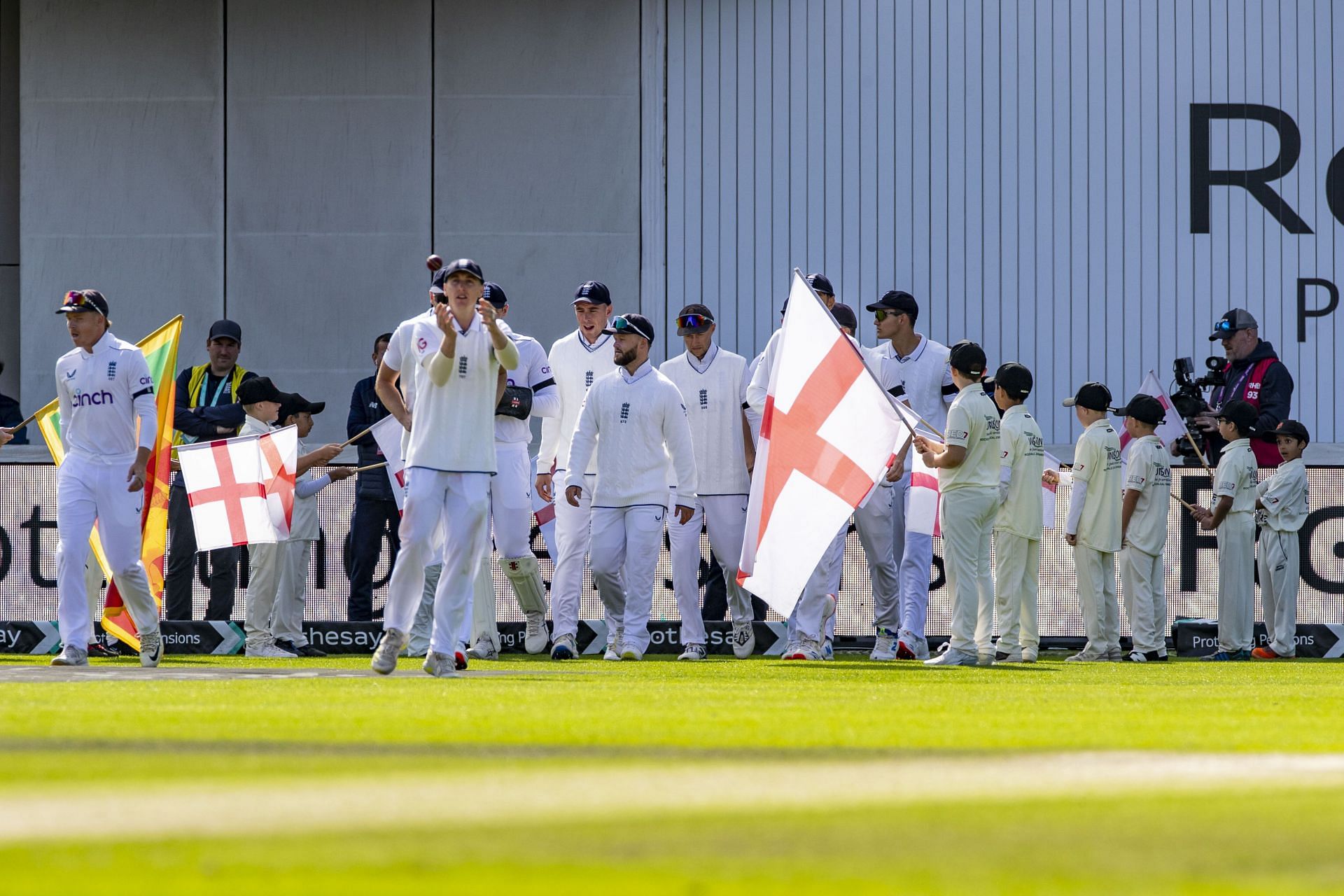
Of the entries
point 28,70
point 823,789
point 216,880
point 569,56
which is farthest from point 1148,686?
point 28,70

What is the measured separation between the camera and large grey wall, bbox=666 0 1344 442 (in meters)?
18.8

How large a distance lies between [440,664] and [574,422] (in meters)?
3.74

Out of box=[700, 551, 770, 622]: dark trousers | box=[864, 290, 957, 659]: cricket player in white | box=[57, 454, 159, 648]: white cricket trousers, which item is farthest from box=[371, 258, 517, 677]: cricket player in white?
box=[700, 551, 770, 622]: dark trousers

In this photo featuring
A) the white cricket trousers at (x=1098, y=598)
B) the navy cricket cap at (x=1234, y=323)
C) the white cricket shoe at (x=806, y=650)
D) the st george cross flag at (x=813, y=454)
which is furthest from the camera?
the navy cricket cap at (x=1234, y=323)

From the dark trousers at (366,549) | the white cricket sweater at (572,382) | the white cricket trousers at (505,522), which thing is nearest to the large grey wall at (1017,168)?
the white cricket sweater at (572,382)

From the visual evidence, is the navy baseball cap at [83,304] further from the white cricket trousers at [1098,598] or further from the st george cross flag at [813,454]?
the white cricket trousers at [1098,598]

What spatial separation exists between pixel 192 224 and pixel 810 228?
243 inches

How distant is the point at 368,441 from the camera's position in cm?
1317

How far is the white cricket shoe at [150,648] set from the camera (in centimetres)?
1012

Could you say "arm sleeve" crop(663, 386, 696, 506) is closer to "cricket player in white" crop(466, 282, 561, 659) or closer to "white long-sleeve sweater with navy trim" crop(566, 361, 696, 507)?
"white long-sleeve sweater with navy trim" crop(566, 361, 696, 507)

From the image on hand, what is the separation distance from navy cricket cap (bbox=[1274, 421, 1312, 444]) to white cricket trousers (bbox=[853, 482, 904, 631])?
9.66ft

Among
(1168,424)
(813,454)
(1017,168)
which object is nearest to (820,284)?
(813,454)

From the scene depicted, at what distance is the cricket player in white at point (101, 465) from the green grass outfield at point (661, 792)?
9.49ft

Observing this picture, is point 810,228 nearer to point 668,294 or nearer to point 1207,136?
point 668,294
